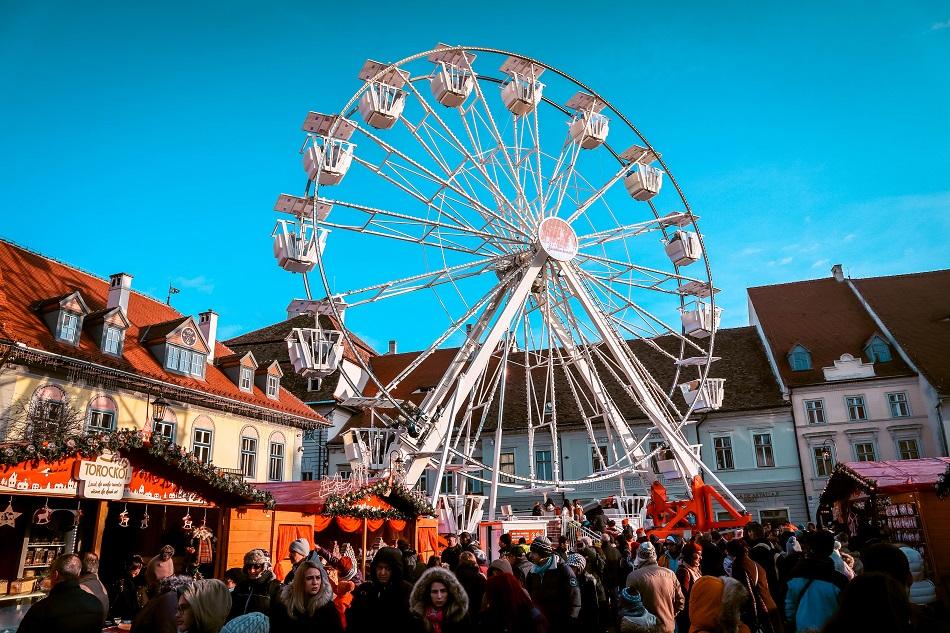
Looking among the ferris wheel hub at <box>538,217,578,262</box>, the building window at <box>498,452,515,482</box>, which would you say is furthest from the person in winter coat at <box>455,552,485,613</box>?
the building window at <box>498,452,515,482</box>

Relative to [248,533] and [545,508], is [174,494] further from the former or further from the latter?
[545,508]

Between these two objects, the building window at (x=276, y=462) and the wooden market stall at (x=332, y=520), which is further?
the building window at (x=276, y=462)

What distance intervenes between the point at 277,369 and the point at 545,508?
1302cm

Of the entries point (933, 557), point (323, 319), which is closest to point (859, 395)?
point (933, 557)

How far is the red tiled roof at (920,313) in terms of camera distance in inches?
1251

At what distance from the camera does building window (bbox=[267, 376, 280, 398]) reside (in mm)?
28875

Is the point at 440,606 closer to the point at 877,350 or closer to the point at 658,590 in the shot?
the point at 658,590

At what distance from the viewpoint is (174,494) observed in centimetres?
1040

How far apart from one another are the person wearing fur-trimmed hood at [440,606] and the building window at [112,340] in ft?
65.7

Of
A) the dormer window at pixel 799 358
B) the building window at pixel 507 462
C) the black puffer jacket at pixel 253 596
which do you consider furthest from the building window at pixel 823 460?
the black puffer jacket at pixel 253 596

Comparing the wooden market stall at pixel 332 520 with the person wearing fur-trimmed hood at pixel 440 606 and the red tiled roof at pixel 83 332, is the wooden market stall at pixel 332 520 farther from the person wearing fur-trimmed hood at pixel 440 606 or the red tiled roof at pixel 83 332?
the red tiled roof at pixel 83 332

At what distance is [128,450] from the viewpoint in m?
9.61

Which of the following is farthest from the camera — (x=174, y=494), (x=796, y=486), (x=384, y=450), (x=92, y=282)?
(x=796, y=486)

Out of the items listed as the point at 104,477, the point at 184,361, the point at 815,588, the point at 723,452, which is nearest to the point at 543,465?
the point at 723,452
